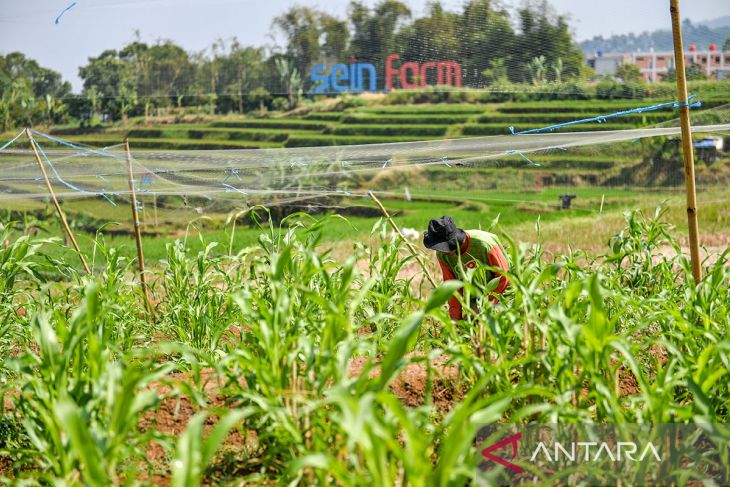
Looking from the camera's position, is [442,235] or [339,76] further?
[339,76]

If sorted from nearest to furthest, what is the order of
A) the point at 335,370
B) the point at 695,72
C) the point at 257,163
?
the point at 335,370 < the point at 257,163 < the point at 695,72

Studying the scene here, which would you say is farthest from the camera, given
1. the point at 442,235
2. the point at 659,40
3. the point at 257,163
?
the point at 659,40

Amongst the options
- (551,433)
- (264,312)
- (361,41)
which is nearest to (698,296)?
(551,433)

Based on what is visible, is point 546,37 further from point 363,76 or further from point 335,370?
point 335,370

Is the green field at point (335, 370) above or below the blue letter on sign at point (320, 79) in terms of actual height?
below

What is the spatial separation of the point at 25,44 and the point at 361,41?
5.53 meters

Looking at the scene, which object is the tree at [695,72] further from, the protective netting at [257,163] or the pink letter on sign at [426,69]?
the pink letter on sign at [426,69]

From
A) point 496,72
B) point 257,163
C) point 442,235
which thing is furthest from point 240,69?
point 442,235

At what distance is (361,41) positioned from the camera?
15.4 metres

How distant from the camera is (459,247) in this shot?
4.40 meters

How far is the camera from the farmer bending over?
4504 mm

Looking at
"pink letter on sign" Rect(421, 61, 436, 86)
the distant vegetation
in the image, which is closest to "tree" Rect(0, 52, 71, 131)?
the distant vegetation

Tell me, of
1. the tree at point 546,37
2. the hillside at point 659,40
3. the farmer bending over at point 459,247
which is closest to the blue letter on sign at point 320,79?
the tree at point 546,37

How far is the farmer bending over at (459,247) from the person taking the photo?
4504 mm
